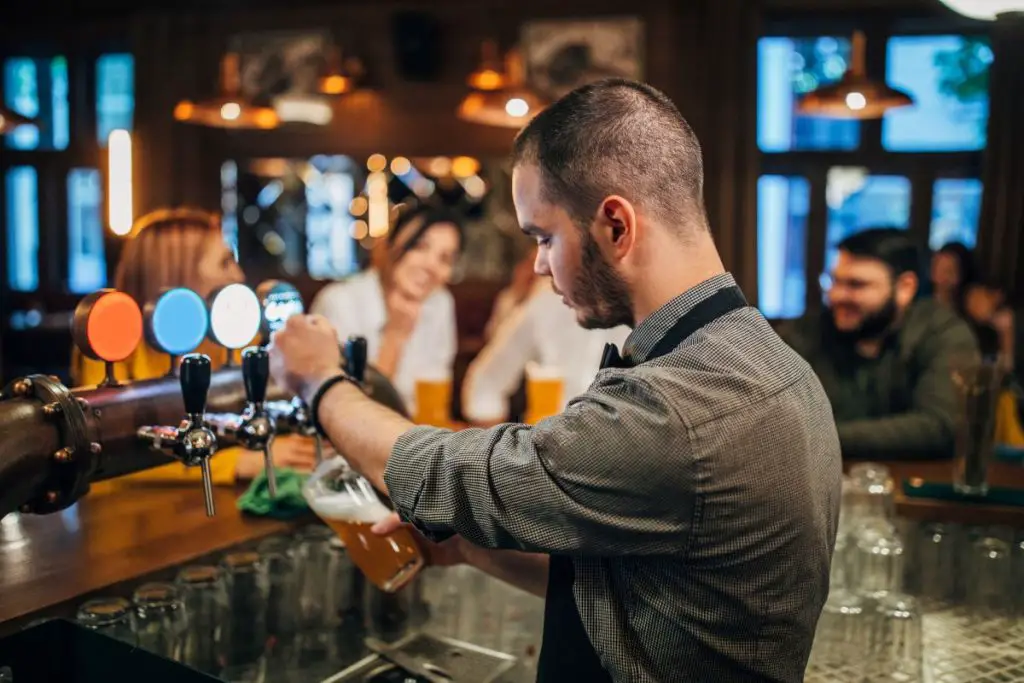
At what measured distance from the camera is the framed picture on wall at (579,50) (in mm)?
6105

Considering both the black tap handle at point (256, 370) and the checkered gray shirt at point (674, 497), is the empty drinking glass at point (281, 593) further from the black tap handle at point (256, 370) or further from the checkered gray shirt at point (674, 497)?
the checkered gray shirt at point (674, 497)

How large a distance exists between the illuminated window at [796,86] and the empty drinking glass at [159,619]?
18.7ft

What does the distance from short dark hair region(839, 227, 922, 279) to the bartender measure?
207 cm

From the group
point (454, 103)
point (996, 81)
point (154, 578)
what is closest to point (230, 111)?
point (454, 103)

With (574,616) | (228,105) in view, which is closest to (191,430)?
(574,616)

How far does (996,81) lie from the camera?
6.06 meters

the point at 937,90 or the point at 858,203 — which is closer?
the point at 937,90

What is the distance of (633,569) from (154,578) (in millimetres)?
780

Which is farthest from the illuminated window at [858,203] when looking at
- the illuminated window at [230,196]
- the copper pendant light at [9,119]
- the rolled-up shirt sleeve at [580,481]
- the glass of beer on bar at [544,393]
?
the rolled-up shirt sleeve at [580,481]

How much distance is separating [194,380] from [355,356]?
0.28 metres

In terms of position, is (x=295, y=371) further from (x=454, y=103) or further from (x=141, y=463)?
(x=454, y=103)

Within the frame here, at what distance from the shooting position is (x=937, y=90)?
642 cm

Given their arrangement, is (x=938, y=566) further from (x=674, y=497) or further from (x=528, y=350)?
(x=528, y=350)

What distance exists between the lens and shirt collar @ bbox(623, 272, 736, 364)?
1.12m
